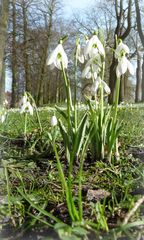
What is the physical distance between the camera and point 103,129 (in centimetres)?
89

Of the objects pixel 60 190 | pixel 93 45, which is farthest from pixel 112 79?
pixel 60 190

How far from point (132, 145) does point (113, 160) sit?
0.26 meters

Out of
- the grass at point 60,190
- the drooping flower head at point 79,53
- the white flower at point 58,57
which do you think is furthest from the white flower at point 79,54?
the grass at point 60,190

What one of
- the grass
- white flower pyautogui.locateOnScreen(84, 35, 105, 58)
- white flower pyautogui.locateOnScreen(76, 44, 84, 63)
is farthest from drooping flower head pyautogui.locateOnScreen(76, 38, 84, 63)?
the grass

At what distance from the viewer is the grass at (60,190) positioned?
43cm

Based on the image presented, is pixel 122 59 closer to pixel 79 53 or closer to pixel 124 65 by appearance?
pixel 124 65

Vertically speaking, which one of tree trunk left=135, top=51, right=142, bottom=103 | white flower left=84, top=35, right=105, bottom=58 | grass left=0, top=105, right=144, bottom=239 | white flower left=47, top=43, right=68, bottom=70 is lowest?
grass left=0, top=105, right=144, bottom=239

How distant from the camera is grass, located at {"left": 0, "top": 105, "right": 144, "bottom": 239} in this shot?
1.41 feet

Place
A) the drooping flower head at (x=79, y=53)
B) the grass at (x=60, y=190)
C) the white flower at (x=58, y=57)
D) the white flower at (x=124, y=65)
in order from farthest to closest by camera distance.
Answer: the drooping flower head at (x=79, y=53)
the white flower at (x=124, y=65)
the white flower at (x=58, y=57)
the grass at (x=60, y=190)

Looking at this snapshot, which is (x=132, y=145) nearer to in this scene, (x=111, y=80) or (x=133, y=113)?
(x=111, y=80)

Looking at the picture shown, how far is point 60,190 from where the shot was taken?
65 cm

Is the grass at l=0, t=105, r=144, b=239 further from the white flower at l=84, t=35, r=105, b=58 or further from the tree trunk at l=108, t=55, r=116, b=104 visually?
the white flower at l=84, t=35, r=105, b=58

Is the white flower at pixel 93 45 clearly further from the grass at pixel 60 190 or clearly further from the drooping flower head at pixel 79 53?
the grass at pixel 60 190

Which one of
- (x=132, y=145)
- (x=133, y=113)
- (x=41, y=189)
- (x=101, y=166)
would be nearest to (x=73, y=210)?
(x=41, y=189)
